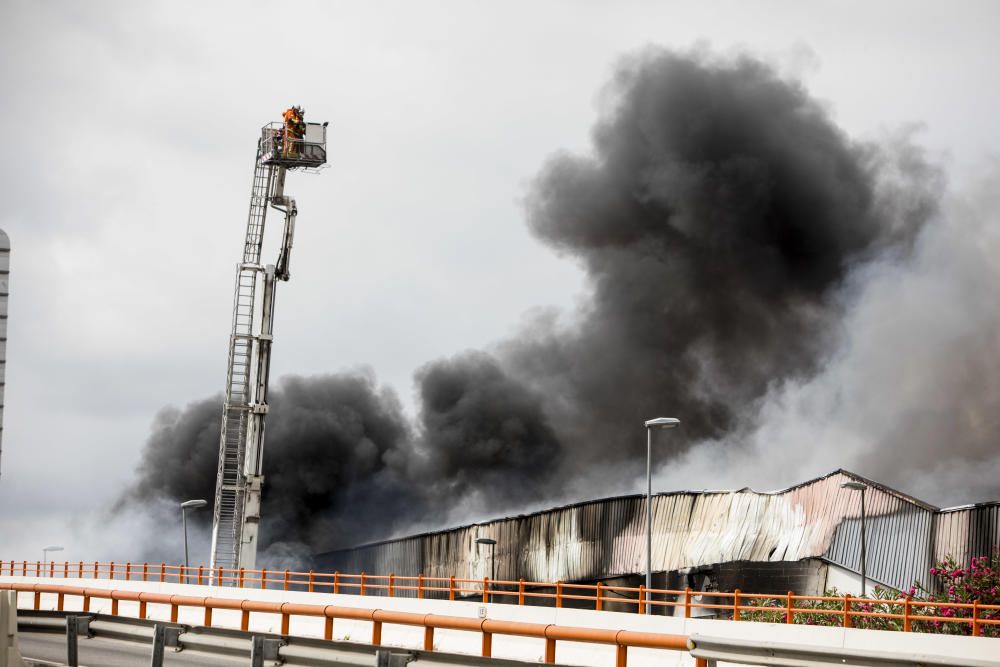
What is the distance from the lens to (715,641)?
30.0ft

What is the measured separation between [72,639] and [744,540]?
3800cm

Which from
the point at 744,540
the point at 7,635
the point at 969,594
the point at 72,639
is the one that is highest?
the point at 744,540

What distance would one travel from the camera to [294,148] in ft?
193

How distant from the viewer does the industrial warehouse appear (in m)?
42.8

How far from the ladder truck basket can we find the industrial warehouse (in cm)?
2079

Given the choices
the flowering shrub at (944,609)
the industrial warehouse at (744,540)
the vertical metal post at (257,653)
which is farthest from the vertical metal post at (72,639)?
the industrial warehouse at (744,540)

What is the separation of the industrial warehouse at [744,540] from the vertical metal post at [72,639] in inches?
1132

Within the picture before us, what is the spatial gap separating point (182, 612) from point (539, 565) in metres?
28.1

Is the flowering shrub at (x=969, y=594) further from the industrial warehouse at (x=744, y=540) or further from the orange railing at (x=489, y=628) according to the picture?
the orange railing at (x=489, y=628)

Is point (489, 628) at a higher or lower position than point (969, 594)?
lower

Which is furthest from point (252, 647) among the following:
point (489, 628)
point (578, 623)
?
point (578, 623)

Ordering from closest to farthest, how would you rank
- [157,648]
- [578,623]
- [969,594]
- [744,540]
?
1. [157,648]
2. [578,623]
3. [969,594]
4. [744,540]

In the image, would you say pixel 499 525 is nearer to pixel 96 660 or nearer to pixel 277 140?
pixel 277 140

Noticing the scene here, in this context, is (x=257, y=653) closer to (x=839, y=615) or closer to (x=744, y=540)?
(x=839, y=615)
